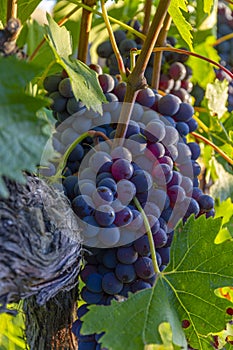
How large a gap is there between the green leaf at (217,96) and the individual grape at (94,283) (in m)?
0.38

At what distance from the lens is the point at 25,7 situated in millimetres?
729

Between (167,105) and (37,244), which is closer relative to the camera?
(37,244)

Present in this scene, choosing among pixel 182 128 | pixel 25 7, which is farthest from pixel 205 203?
pixel 25 7

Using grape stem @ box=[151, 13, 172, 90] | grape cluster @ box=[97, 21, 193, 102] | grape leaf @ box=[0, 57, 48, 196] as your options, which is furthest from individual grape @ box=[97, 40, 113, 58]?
grape leaf @ box=[0, 57, 48, 196]

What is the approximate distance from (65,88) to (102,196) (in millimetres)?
160

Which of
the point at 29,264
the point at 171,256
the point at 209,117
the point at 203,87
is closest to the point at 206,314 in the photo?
the point at 171,256

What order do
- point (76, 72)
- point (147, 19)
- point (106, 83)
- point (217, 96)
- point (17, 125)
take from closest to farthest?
1. point (17, 125)
2. point (76, 72)
3. point (106, 83)
4. point (147, 19)
5. point (217, 96)

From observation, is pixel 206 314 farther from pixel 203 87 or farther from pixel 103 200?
pixel 203 87

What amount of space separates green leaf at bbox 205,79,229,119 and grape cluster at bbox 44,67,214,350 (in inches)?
9.1

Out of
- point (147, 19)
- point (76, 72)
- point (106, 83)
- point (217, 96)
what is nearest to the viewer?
point (76, 72)

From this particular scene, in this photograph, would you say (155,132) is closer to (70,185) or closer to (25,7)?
(70,185)

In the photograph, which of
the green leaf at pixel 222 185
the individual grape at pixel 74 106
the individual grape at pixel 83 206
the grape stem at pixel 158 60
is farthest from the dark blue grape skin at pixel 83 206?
the green leaf at pixel 222 185

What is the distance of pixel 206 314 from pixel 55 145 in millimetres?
230

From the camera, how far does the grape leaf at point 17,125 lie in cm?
42
